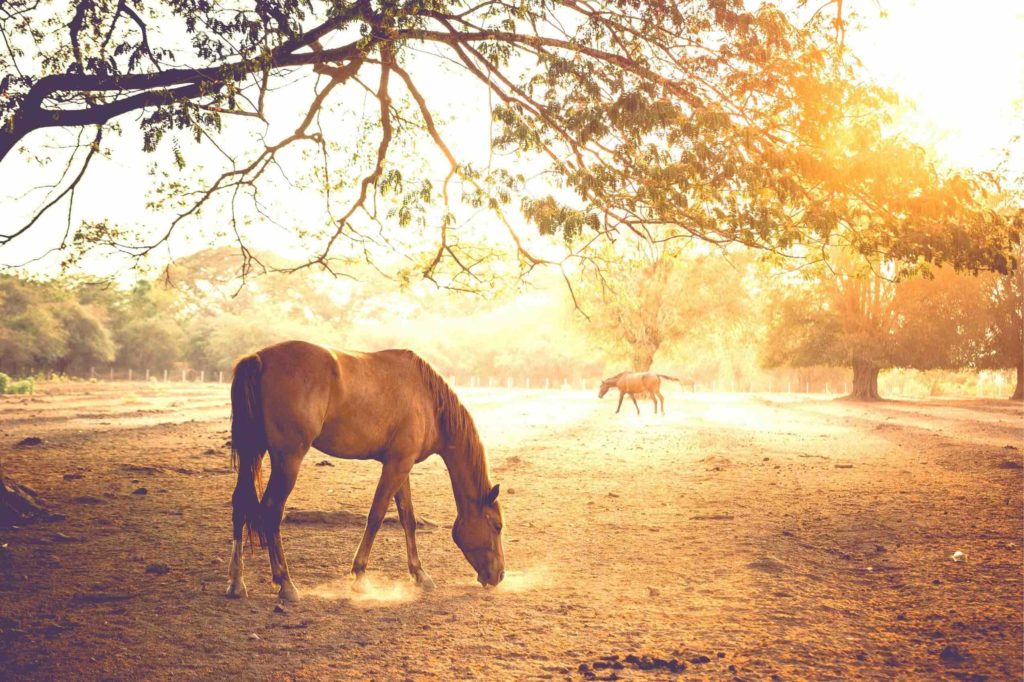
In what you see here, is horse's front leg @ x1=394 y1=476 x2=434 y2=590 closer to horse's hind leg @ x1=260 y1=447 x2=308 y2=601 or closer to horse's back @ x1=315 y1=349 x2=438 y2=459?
horse's back @ x1=315 y1=349 x2=438 y2=459

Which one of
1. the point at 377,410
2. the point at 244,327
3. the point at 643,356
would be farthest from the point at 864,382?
the point at 244,327

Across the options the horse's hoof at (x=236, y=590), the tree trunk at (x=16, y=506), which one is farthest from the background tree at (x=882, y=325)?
the horse's hoof at (x=236, y=590)

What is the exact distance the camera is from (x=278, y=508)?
17.7 ft

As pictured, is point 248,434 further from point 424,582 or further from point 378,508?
point 424,582

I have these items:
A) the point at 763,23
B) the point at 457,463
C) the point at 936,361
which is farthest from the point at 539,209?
the point at 936,361

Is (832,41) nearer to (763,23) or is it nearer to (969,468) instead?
(763,23)

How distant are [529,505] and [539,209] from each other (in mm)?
3776

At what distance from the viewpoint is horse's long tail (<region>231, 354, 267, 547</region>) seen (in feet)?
17.8

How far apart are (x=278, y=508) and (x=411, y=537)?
1.11 meters

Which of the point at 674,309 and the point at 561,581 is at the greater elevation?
the point at 674,309

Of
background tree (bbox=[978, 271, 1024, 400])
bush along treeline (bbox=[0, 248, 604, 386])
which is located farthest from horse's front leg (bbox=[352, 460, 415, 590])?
background tree (bbox=[978, 271, 1024, 400])

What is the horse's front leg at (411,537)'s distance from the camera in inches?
227

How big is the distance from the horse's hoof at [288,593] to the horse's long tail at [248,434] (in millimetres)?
392

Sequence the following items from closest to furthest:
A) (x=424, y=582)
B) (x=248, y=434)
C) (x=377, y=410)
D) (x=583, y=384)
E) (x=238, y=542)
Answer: (x=238, y=542), (x=248, y=434), (x=424, y=582), (x=377, y=410), (x=583, y=384)
